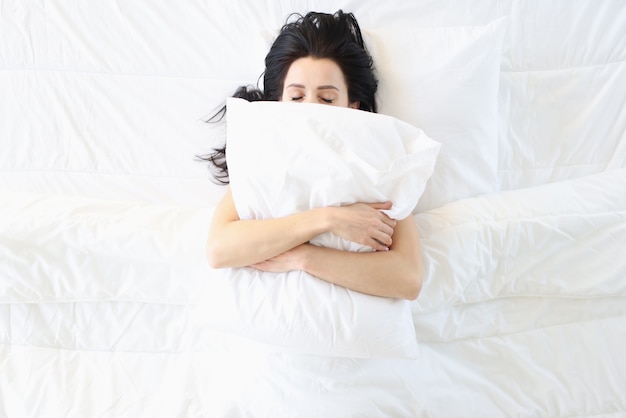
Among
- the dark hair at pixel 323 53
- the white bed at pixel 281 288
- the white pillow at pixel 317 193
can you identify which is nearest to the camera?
the white pillow at pixel 317 193

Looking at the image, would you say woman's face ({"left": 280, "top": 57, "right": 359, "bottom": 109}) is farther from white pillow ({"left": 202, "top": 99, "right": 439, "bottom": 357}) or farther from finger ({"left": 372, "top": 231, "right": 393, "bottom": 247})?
finger ({"left": 372, "top": 231, "right": 393, "bottom": 247})

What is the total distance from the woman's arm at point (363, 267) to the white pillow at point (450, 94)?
0.30 meters

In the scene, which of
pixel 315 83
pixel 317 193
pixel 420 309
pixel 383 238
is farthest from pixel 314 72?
pixel 420 309

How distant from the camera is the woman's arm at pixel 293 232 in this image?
1210mm

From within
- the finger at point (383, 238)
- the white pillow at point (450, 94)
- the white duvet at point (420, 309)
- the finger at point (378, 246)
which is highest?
the white pillow at point (450, 94)

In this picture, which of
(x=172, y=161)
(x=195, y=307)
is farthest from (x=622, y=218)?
(x=172, y=161)

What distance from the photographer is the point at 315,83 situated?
139 cm

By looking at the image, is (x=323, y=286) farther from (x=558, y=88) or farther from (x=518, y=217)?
(x=558, y=88)

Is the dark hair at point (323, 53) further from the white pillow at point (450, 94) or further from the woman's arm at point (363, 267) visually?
the woman's arm at point (363, 267)

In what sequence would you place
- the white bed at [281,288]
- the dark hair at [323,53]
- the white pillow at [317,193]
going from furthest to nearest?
1. the dark hair at [323,53]
2. the white bed at [281,288]
3. the white pillow at [317,193]

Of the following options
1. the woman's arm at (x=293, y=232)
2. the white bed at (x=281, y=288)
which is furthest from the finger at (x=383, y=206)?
the white bed at (x=281, y=288)

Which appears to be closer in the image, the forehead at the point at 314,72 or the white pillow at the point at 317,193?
the white pillow at the point at 317,193

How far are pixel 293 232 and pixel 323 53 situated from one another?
486mm

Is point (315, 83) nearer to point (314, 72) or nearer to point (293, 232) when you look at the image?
point (314, 72)
